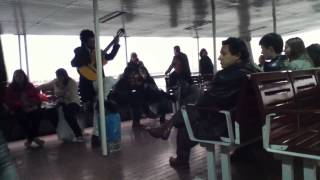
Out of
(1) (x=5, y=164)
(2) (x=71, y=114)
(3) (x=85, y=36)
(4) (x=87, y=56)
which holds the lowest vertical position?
(2) (x=71, y=114)

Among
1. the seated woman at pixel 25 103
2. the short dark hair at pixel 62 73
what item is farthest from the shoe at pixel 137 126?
the seated woman at pixel 25 103

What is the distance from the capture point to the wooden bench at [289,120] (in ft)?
7.34

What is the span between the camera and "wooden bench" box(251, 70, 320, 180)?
2.24 m

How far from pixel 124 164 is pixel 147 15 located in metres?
4.22

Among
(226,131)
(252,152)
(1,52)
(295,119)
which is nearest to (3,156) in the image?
(1,52)

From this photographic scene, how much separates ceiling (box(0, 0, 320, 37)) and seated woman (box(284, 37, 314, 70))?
310 centimetres

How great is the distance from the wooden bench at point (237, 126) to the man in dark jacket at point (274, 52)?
87cm

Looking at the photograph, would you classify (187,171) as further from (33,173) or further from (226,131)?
(33,173)

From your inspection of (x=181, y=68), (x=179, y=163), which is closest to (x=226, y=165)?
(x=179, y=163)

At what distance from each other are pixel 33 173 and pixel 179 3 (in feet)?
13.1

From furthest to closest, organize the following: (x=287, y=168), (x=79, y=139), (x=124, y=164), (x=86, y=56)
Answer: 1. (x=79, y=139)
2. (x=86, y=56)
3. (x=124, y=164)
4. (x=287, y=168)

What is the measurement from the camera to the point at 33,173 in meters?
3.94

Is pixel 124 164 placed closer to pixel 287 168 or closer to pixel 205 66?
pixel 287 168

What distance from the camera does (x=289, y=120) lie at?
2.61 metres
